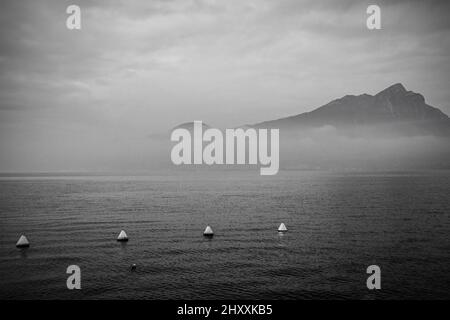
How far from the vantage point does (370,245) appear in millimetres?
54469

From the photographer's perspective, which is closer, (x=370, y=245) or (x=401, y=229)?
(x=370, y=245)

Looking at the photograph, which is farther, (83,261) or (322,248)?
(322,248)

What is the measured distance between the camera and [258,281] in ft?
124

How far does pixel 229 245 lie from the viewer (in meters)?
54.8
